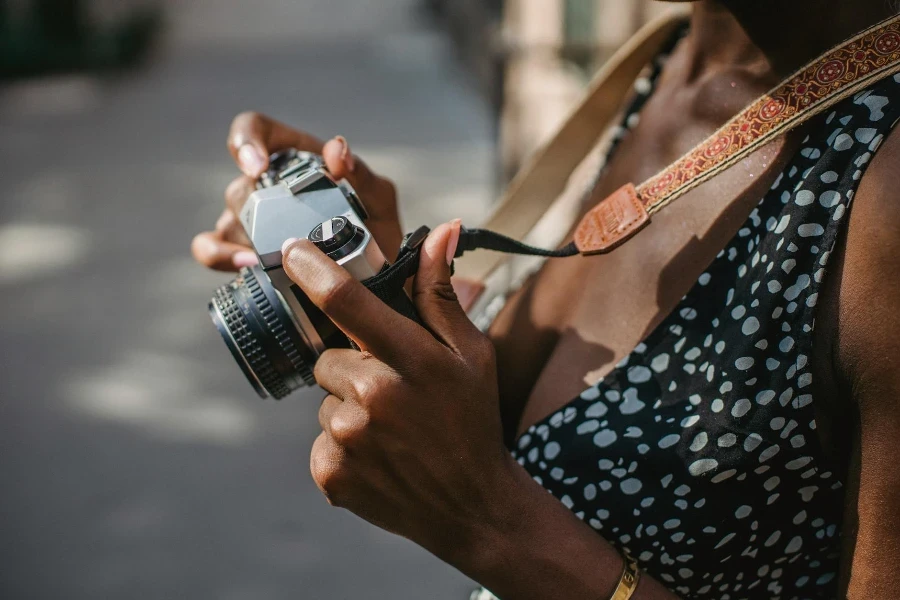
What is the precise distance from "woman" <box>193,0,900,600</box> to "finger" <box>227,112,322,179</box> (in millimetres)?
123

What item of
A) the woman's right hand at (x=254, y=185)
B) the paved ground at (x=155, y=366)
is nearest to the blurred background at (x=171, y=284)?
the paved ground at (x=155, y=366)

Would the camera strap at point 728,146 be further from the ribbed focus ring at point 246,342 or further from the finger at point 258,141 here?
the finger at point 258,141

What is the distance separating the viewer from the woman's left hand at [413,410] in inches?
27.3

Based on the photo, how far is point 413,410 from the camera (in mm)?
713

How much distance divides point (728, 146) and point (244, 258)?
663 millimetres

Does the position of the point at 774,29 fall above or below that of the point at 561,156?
above

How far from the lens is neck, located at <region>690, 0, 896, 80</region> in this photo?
0.80 m

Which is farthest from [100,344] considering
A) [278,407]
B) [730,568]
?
[730,568]

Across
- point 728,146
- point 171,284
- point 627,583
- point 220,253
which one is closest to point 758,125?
point 728,146

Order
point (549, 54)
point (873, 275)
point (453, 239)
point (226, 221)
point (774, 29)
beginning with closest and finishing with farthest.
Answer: point (873, 275)
point (453, 239)
point (774, 29)
point (226, 221)
point (549, 54)

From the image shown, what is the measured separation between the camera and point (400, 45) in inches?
315

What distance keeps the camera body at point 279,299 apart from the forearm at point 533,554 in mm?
246

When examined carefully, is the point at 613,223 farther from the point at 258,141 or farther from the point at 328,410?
the point at 258,141

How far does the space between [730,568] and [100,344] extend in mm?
2899
